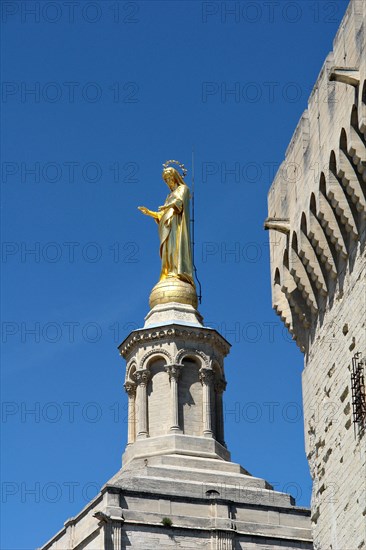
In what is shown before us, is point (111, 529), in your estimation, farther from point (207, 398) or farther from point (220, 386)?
point (220, 386)

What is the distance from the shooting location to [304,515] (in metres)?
48.1

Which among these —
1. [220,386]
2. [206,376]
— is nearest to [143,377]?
[206,376]

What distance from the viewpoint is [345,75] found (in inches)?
800

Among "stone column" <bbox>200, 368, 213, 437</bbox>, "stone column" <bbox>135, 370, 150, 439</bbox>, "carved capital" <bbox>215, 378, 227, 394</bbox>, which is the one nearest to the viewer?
"stone column" <bbox>135, 370, 150, 439</bbox>

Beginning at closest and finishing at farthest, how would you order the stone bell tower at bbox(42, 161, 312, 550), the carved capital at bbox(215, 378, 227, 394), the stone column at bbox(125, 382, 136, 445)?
the stone bell tower at bbox(42, 161, 312, 550), the stone column at bbox(125, 382, 136, 445), the carved capital at bbox(215, 378, 227, 394)

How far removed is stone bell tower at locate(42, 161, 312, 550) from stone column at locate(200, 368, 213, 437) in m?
0.04

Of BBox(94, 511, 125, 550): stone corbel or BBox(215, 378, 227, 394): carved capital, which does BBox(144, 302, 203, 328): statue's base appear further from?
BBox(94, 511, 125, 550): stone corbel

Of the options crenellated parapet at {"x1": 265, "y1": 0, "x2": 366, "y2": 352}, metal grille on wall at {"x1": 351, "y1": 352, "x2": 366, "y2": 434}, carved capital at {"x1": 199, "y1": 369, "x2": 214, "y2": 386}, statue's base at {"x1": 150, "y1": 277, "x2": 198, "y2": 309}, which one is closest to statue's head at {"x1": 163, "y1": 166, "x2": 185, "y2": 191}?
statue's base at {"x1": 150, "y1": 277, "x2": 198, "y2": 309}

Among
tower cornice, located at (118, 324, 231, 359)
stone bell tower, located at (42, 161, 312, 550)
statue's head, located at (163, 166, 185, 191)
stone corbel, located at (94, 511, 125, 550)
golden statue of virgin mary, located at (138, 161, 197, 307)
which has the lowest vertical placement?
stone corbel, located at (94, 511, 125, 550)

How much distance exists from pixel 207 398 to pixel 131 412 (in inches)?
114

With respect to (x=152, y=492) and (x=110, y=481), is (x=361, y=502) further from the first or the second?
(x=110, y=481)

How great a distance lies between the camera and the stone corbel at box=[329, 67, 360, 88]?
20297 millimetres

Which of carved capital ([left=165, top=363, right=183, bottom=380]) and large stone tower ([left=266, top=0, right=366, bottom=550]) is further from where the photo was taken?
carved capital ([left=165, top=363, right=183, bottom=380])

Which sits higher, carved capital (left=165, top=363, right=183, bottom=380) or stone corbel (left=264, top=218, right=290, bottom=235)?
carved capital (left=165, top=363, right=183, bottom=380)
